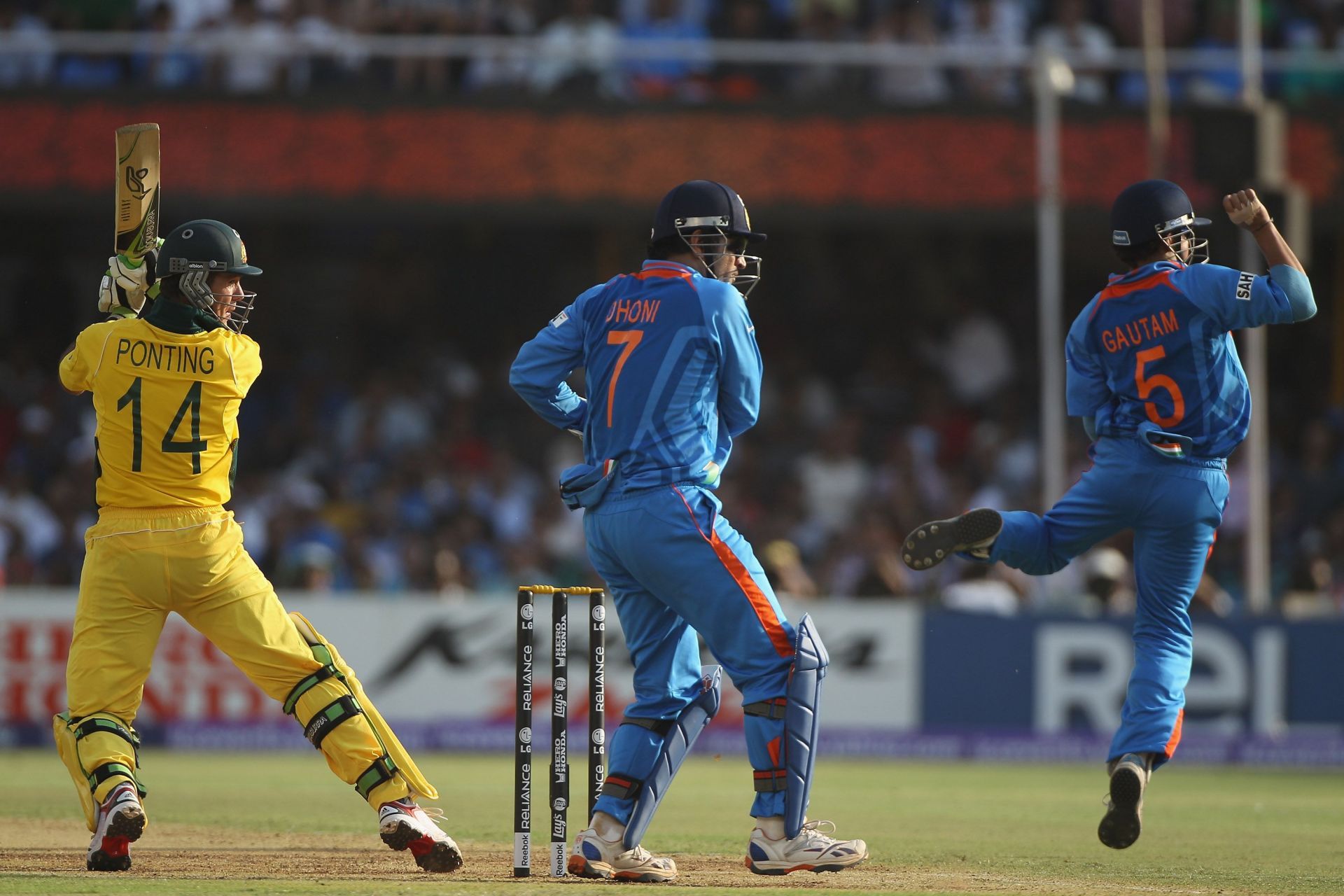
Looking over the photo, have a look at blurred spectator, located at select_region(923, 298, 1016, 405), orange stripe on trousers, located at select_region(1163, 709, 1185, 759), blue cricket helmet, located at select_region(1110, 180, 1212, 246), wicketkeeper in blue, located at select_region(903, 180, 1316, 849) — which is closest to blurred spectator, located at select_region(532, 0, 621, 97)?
blurred spectator, located at select_region(923, 298, 1016, 405)

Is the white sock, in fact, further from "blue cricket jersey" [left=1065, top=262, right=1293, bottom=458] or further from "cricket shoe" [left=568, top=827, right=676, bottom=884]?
"blue cricket jersey" [left=1065, top=262, right=1293, bottom=458]

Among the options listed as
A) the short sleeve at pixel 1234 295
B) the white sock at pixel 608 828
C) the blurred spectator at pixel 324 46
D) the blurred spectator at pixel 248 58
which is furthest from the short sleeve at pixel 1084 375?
the blurred spectator at pixel 248 58

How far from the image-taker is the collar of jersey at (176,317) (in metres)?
6.75

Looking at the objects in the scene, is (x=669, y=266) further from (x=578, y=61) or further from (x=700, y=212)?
(x=578, y=61)

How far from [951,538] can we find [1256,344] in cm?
823

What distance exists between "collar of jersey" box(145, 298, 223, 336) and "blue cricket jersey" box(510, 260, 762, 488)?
1.17m

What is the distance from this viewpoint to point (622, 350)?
659cm

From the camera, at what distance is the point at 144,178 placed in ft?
24.1

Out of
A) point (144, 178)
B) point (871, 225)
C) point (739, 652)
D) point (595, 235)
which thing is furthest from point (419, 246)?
point (739, 652)

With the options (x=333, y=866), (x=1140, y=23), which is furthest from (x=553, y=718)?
(x=1140, y=23)

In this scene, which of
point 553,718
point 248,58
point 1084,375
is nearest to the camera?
point 553,718

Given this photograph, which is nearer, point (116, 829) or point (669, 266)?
point (116, 829)

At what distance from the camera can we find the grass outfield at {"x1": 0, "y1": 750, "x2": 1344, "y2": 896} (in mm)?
6414

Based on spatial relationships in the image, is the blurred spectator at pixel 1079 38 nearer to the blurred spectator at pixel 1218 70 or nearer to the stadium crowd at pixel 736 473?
the blurred spectator at pixel 1218 70
